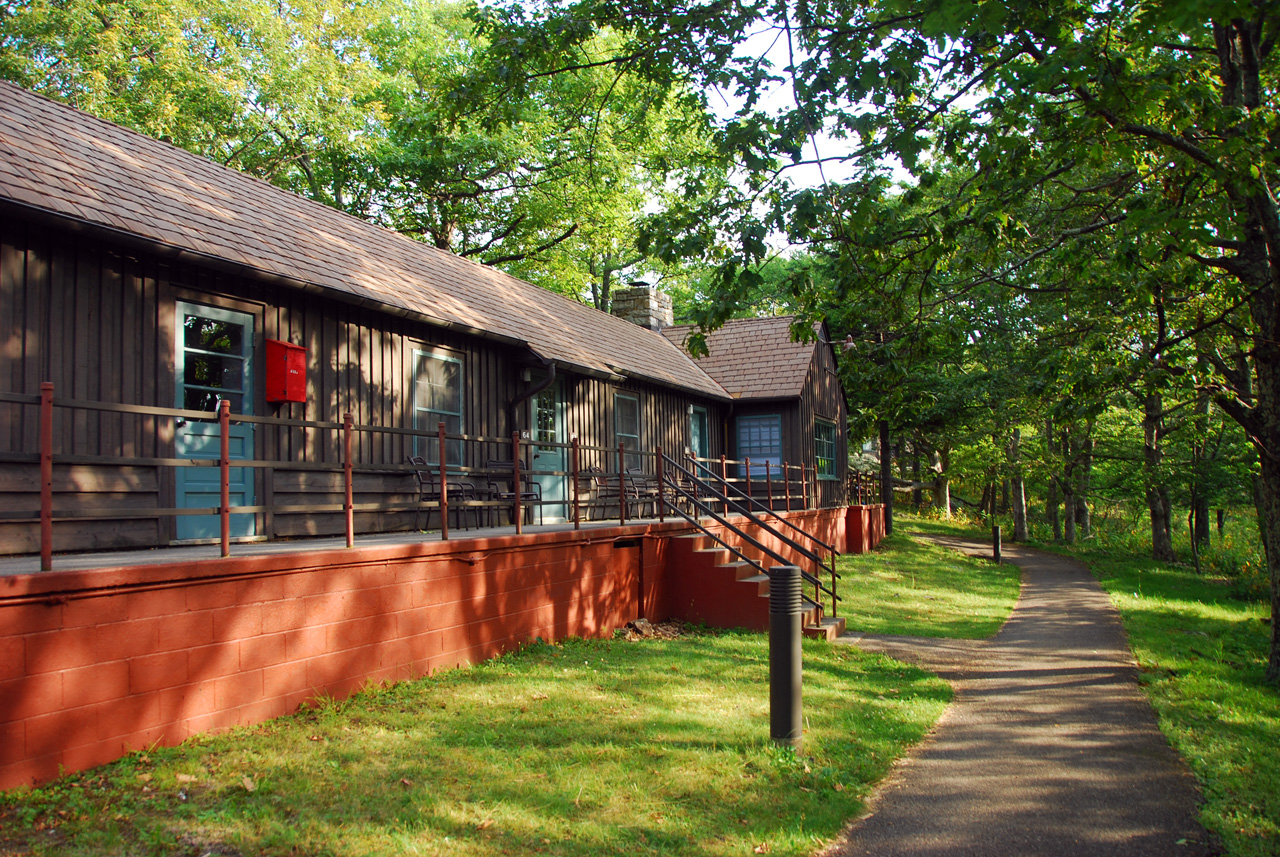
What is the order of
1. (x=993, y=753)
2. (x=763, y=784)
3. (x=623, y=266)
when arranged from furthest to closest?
A: (x=623, y=266), (x=993, y=753), (x=763, y=784)

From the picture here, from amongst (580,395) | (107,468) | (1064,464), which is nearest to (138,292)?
(107,468)

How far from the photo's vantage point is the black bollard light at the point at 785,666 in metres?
5.79

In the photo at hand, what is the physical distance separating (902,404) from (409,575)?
6.25 meters

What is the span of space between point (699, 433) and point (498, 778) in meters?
14.5

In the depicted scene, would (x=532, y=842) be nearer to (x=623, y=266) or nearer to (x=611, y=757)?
(x=611, y=757)

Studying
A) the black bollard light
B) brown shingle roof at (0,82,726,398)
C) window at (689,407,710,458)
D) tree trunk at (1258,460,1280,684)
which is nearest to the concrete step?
the black bollard light

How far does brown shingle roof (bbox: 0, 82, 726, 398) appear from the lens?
287 inches

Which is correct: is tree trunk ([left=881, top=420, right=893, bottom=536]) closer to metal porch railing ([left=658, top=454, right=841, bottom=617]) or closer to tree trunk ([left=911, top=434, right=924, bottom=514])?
tree trunk ([left=911, top=434, right=924, bottom=514])

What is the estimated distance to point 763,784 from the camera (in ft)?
17.0

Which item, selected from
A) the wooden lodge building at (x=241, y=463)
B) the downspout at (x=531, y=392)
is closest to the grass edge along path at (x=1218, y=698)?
the wooden lodge building at (x=241, y=463)

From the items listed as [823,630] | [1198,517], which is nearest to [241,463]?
[823,630]

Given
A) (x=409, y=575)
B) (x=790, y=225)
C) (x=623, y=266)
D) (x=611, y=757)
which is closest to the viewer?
(x=611, y=757)

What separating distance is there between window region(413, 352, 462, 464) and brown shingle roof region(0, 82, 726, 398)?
2.35ft

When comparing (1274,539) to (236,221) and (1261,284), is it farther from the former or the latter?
(236,221)
